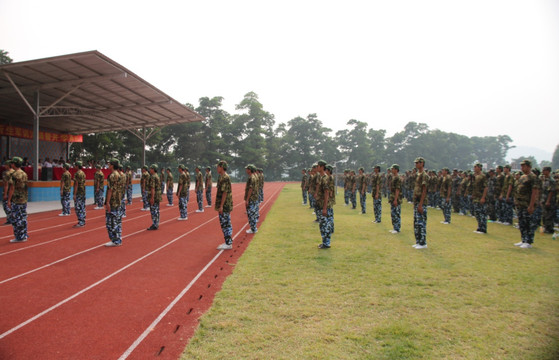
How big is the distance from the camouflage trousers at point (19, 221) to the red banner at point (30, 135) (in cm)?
1990

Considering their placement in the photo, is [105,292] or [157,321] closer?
[157,321]

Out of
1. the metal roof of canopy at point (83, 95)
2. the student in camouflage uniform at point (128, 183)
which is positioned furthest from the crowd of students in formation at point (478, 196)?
the metal roof of canopy at point (83, 95)

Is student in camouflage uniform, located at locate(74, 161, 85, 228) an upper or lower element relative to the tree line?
lower

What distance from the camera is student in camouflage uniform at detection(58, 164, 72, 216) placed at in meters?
10.1

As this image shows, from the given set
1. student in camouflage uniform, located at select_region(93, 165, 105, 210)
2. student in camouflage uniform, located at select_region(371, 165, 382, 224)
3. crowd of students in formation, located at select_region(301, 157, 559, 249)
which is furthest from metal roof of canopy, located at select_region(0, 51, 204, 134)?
student in camouflage uniform, located at select_region(371, 165, 382, 224)

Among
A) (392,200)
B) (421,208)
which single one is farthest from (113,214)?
(392,200)

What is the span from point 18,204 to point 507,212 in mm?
14860

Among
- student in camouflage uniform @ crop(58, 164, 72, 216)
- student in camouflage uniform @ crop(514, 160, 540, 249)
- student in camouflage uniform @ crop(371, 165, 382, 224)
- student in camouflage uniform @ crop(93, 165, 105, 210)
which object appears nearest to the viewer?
student in camouflage uniform @ crop(514, 160, 540, 249)

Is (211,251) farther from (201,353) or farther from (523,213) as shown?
(523,213)

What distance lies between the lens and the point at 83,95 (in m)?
16.8

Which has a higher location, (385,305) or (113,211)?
(113,211)

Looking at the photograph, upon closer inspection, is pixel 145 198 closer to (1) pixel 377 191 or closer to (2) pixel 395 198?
(1) pixel 377 191

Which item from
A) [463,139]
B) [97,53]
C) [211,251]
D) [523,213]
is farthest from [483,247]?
[463,139]

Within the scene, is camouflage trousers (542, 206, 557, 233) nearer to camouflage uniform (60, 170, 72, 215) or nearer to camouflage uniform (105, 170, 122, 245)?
camouflage uniform (105, 170, 122, 245)
